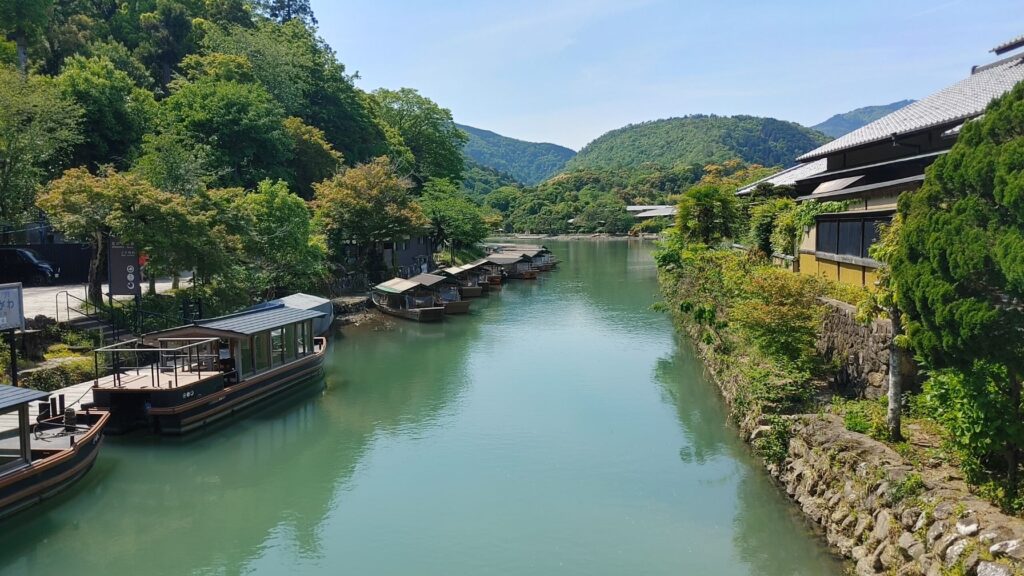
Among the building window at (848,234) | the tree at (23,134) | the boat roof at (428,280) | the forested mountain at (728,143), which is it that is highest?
the forested mountain at (728,143)

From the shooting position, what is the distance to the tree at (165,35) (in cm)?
5550

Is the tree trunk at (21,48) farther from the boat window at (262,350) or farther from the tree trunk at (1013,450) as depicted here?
the tree trunk at (1013,450)

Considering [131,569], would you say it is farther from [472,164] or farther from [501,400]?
[472,164]

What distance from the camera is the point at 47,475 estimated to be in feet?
43.4

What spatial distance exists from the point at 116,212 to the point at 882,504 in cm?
2231

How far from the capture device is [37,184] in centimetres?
2753

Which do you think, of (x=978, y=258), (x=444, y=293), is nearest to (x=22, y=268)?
(x=444, y=293)

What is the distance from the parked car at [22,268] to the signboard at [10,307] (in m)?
15.2

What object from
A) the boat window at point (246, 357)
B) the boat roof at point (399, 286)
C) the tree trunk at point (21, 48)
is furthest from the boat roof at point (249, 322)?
the tree trunk at point (21, 48)

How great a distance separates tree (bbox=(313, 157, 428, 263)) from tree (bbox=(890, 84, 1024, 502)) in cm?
3467

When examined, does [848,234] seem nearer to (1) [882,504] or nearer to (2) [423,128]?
(1) [882,504]

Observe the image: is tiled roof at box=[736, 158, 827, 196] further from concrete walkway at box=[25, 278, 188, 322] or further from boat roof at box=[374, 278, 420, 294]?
concrete walkway at box=[25, 278, 188, 322]

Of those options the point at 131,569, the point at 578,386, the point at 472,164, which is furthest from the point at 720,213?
the point at 472,164

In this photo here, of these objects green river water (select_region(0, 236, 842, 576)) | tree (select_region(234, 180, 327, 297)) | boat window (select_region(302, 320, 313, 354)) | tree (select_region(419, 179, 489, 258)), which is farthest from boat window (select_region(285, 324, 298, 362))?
tree (select_region(419, 179, 489, 258))
